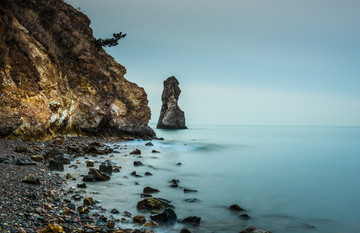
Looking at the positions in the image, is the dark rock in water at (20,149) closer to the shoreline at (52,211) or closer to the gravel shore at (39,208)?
the gravel shore at (39,208)

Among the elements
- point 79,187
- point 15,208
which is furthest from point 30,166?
point 15,208

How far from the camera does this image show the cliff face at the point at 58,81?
14914mm

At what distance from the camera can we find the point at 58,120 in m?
20.0

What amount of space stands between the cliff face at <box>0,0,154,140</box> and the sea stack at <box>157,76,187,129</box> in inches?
1964

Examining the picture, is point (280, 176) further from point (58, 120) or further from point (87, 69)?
point (87, 69)

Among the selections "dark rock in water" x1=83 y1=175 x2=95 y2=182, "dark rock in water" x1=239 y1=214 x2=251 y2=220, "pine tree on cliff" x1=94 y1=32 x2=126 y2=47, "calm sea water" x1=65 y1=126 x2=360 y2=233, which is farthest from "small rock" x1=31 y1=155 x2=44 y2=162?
"pine tree on cliff" x1=94 y1=32 x2=126 y2=47

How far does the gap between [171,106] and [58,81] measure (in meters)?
66.8

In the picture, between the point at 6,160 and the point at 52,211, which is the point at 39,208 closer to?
the point at 52,211

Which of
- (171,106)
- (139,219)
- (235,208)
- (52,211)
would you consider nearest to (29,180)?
(52,211)

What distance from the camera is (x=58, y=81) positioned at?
829 inches

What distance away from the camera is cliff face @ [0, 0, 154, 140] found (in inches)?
587

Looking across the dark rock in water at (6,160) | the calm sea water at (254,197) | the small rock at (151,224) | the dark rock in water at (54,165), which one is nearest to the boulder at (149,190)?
the calm sea water at (254,197)

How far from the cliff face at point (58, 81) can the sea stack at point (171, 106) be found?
4988cm

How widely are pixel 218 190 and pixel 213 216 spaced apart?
144 inches
